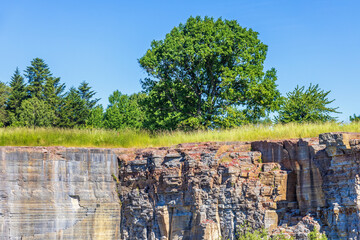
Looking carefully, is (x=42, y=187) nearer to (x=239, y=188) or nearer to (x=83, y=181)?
(x=83, y=181)

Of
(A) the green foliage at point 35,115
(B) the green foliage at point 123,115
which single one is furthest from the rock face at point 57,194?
(B) the green foliage at point 123,115

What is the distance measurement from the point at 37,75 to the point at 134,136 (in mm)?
34542

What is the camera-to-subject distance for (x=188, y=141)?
22.0 meters

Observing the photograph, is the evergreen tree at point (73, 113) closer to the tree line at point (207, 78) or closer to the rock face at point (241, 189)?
the tree line at point (207, 78)

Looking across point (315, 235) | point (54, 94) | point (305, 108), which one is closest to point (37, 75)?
point (54, 94)

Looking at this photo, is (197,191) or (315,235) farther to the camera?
(197,191)

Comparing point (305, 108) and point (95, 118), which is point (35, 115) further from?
point (305, 108)

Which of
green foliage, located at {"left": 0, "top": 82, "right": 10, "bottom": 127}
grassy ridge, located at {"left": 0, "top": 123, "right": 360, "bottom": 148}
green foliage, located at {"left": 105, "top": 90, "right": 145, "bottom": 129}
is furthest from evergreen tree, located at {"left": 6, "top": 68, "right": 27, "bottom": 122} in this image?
grassy ridge, located at {"left": 0, "top": 123, "right": 360, "bottom": 148}

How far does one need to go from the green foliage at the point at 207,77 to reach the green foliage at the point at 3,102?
1922 cm

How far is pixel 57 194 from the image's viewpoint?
19.7 meters

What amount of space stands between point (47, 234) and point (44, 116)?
27.8m

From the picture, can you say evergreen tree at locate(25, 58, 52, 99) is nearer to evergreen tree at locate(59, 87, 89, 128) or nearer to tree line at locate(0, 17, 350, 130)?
evergreen tree at locate(59, 87, 89, 128)

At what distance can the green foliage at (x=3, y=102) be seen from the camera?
48688 millimetres

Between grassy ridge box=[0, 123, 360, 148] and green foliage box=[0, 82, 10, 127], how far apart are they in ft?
75.9
